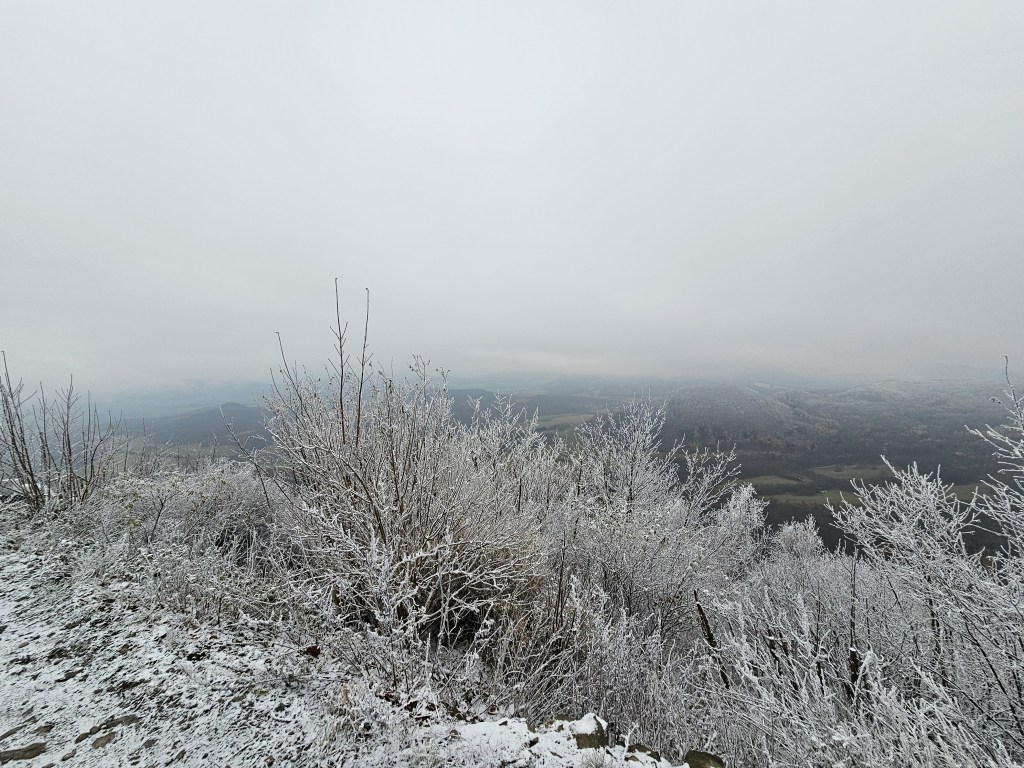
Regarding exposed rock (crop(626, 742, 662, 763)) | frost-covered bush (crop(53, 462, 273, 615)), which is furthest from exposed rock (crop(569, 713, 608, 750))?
frost-covered bush (crop(53, 462, 273, 615))

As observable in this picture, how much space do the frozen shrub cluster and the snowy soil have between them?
7.6 inches

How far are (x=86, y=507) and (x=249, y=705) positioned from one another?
5842 mm

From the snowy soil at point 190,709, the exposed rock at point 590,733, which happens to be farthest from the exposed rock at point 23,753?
the exposed rock at point 590,733

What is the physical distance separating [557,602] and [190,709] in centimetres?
358

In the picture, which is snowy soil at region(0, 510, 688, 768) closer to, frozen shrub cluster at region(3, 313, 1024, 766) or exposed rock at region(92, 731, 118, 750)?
exposed rock at region(92, 731, 118, 750)

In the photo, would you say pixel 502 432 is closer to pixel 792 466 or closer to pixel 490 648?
pixel 490 648

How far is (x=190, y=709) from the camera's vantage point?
9.64 ft

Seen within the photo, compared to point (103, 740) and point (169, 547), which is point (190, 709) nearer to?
point (103, 740)

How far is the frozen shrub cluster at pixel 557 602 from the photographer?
3.01 m

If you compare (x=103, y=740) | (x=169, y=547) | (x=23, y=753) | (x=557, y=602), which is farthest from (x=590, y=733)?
(x=169, y=547)

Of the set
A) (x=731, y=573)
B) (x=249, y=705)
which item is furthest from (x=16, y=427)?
(x=731, y=573)

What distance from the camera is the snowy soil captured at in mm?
2623

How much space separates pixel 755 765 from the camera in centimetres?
350

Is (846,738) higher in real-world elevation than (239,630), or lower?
higher
